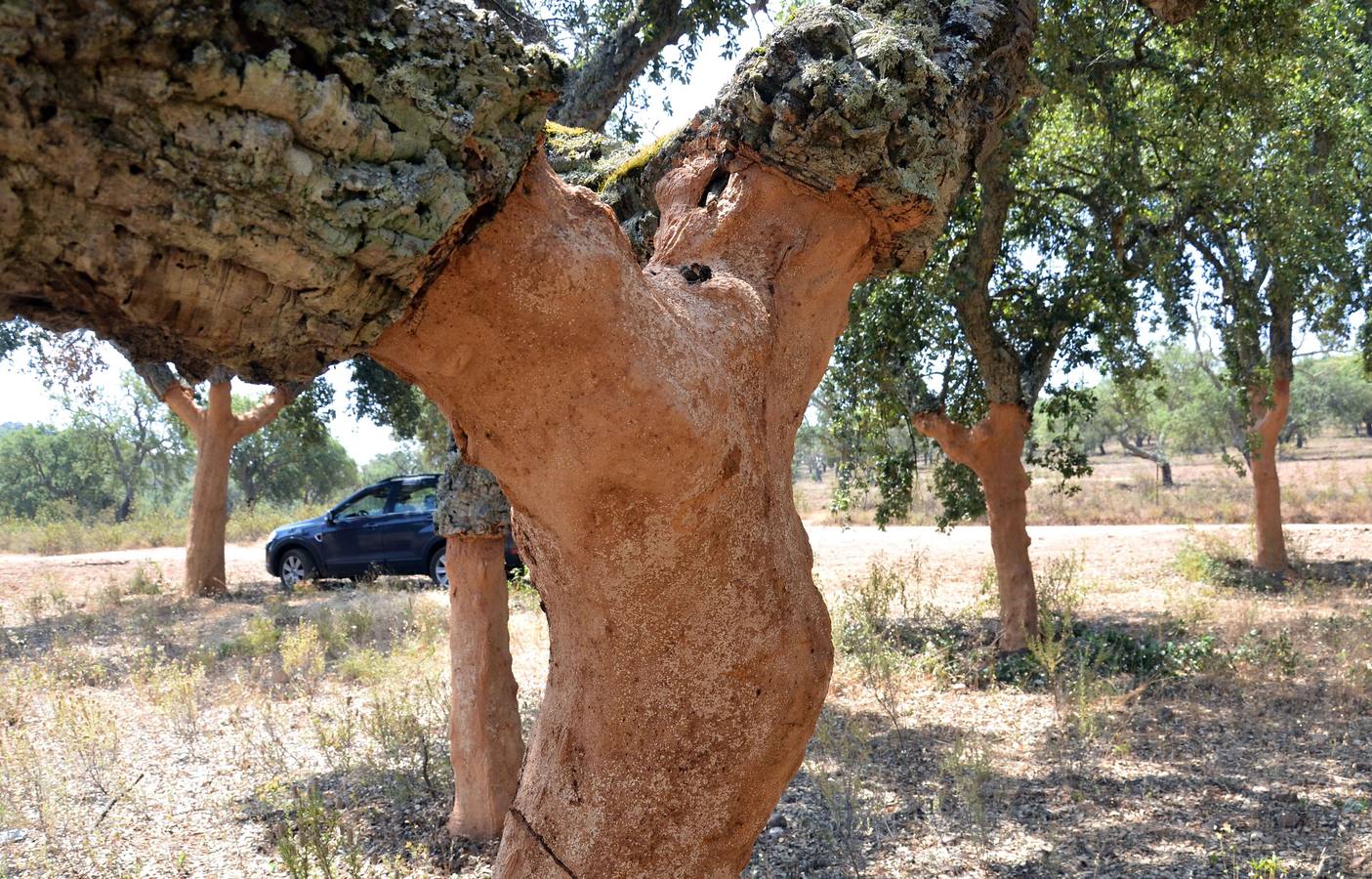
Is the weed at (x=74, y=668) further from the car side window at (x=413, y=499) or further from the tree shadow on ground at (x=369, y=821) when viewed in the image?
the car side window at (x=413, y=499)

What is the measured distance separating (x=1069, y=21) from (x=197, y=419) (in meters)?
12.2

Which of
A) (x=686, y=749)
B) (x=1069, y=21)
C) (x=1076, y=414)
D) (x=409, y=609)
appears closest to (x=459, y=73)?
(x=686, y=749)

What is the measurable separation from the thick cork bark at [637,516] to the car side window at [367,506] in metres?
13.6

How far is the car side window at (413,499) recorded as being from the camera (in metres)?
15.3

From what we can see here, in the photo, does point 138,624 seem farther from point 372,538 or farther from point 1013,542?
point 1013,542

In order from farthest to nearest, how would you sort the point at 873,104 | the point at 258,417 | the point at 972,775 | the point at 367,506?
the point at 367,506 → the point at 258,417 → the point at 972,775 → the point at 873,104

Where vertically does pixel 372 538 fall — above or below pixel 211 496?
below

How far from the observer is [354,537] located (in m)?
15.4

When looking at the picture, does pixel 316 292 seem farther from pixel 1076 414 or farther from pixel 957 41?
pixel 1076 414

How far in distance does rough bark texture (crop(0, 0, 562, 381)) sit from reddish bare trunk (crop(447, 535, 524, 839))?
3134 millimetres

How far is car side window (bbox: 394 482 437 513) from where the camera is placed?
15.3 m

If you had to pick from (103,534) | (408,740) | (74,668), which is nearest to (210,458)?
(74,668)

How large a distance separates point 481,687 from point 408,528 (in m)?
10.9

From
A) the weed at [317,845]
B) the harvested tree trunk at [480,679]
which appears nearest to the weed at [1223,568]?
the harvested tree trunk at [480,679]
